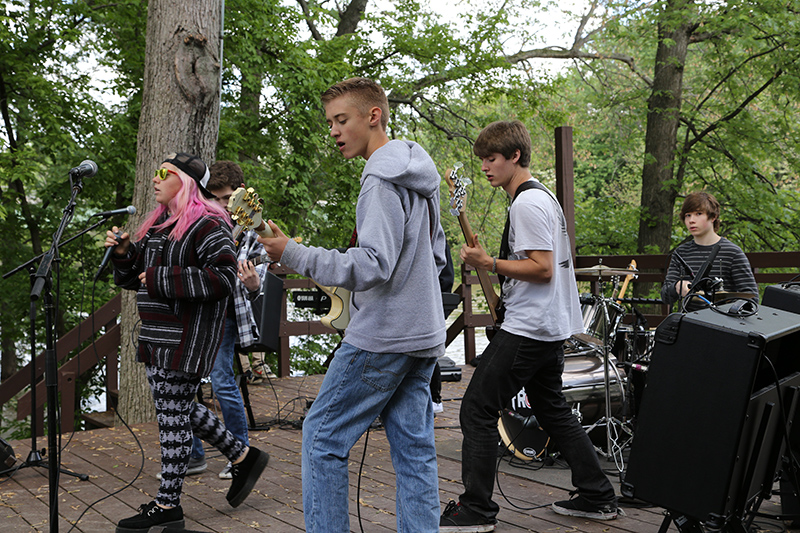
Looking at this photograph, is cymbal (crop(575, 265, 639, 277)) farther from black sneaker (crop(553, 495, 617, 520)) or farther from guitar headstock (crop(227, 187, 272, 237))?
guitar headstock (crop(227, 187, 272, 237))

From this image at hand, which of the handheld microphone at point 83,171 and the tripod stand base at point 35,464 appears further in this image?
the tripod stand base at point 35,464

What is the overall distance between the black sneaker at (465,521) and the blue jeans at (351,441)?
873 millimetres

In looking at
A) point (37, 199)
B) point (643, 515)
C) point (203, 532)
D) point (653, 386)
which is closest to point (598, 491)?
point (643, 515)

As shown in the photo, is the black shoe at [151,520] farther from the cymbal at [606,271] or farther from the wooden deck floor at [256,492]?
the cymbal at [606,271]

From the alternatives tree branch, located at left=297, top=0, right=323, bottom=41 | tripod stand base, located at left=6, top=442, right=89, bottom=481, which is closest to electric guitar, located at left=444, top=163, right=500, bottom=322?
tripod stand base, located at left=6, top=442, right=89, bottom=481

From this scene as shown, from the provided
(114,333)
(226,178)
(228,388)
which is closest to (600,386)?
(228,388)

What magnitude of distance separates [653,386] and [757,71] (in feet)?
41.1

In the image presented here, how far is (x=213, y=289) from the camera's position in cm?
333

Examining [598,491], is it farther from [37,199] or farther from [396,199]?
[37,199]

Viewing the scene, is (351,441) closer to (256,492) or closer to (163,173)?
(163,173)

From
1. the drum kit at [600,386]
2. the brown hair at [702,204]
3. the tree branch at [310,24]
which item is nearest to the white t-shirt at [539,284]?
the drum kit at [600,386]

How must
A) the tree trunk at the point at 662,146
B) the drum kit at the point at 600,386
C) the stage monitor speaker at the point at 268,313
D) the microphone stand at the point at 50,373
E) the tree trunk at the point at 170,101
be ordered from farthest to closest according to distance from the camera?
1. the tree trunk at the point at 662,146
2. the tree trunk at the point at 170,101
3. the stage monitor speaker at the point at 268,313
4. the drum kit at the point at 600,386
5. the microphone stand at the point at 50,373

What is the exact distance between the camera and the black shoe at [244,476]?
3842mm

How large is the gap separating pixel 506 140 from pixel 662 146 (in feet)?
36.7
